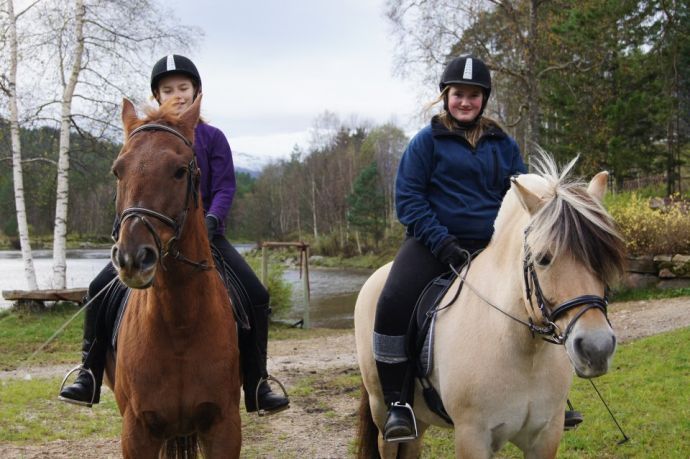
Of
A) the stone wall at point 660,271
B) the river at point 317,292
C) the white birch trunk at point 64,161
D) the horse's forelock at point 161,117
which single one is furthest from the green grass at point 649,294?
the white birch trunk at point 64,161

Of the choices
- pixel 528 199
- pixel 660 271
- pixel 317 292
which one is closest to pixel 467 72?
pixel 528 199

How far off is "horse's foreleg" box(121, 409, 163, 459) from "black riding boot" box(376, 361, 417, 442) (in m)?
1.34

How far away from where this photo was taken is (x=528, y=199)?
262 centimetres

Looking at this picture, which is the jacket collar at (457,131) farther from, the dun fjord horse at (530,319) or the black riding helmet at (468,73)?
the dun fjord horse at (530,319)

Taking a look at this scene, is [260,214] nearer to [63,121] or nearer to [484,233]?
[63,121]

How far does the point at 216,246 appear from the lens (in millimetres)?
3756

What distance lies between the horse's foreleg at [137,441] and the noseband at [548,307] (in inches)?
78.2

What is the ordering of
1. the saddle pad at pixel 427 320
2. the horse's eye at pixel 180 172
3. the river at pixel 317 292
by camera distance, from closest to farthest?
the horse's eye at pixel 180 172, the saddle pad at pixel 427 320, the river at pixel 317 292

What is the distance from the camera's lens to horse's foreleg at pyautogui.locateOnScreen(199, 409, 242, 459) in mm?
2998

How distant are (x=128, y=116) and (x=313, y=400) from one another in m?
5.29

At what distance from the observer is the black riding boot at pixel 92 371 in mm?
3570

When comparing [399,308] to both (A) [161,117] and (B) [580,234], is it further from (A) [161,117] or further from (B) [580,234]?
(A) [161,117]

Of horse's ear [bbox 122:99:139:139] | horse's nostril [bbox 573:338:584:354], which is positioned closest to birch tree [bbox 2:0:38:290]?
horse's ear [bbox 122:99:139:139]

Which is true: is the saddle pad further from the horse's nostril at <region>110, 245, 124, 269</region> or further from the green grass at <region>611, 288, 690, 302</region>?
the green grass at <region>611, 288, 690, 302</region>
